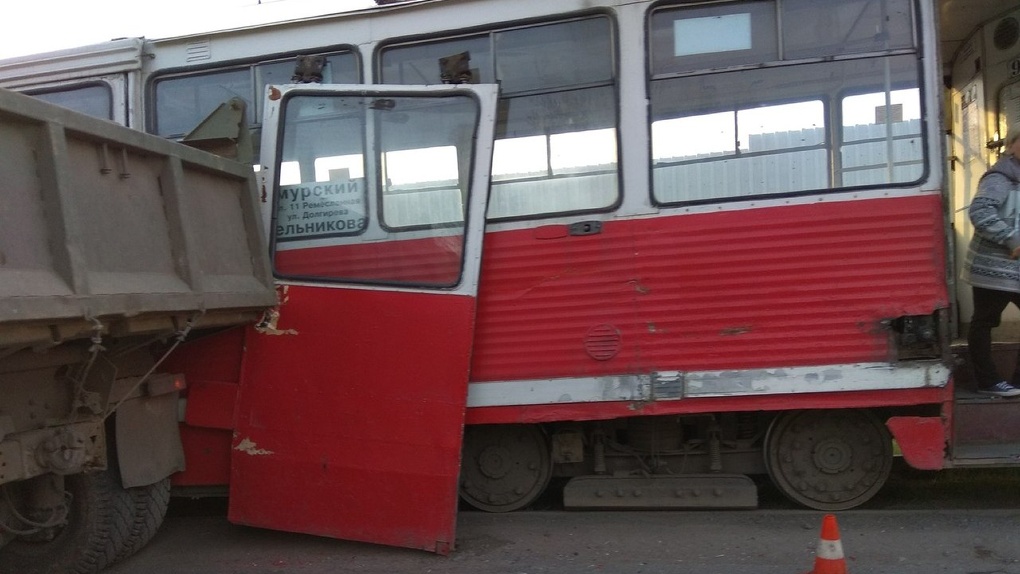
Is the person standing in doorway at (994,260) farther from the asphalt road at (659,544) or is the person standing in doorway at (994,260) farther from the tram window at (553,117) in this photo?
the tram window at (553,117)

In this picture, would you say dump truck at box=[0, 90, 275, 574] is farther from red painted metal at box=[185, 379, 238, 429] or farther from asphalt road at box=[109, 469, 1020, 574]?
asphalt road at box=[109, 469, 1020, 574]

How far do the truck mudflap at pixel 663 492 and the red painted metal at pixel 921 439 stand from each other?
2.60 feet

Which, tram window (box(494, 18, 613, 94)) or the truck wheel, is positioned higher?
tram window (box(494, 18, 613, 94))

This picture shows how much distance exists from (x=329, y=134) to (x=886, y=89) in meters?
2.88

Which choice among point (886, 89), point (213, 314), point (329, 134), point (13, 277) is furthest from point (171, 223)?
point (886, 89)

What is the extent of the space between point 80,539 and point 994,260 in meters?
4.92

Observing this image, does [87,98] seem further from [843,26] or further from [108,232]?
[843,26]

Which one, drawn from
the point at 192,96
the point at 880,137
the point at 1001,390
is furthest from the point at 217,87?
the point at 1001,390

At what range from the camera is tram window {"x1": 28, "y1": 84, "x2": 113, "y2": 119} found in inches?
182

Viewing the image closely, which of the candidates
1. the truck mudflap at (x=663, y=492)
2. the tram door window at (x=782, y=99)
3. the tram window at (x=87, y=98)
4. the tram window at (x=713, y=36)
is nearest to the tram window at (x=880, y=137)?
the tram door window at (x=782, y=99)

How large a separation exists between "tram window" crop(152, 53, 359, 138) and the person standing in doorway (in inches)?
139

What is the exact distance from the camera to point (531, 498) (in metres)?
4.45

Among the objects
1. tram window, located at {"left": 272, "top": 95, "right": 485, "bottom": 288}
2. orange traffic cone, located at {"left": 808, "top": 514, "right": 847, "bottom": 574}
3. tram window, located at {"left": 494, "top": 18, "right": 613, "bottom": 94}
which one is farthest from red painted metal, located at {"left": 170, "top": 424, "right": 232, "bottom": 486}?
orange traffic cone, located at {"left": 808, "top": 514, "right": 847, "bottom": 574}

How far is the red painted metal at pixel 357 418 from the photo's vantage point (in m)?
3.87
